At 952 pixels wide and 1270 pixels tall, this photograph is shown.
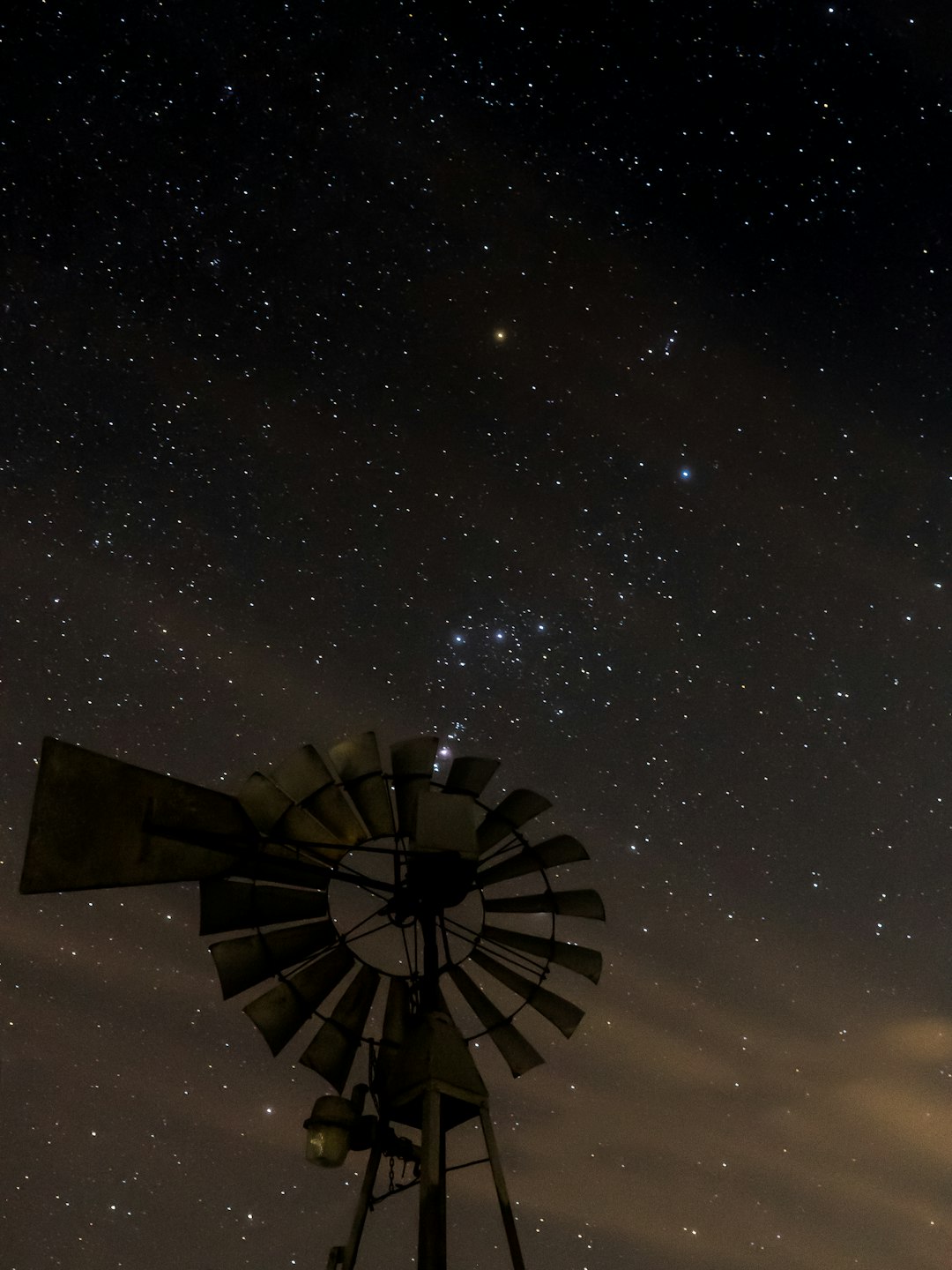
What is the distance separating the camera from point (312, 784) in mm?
5164

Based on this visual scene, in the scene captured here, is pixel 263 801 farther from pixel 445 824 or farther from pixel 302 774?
pixel 445 824

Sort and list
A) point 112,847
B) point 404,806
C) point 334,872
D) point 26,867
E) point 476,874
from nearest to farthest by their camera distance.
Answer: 1. point 26,867
2. point 112,847
3. point 334,872
4. point 476,874
5. point 404,806

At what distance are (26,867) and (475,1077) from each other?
2116 millimetres

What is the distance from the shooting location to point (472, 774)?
5.63 m

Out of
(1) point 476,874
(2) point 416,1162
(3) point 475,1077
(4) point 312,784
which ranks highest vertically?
(4) point 312,784

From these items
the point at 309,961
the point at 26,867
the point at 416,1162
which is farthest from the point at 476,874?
the point at 26,867

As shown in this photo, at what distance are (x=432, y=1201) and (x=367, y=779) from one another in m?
1.81

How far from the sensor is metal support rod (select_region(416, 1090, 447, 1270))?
444 centimetres

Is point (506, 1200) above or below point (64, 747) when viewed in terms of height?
below

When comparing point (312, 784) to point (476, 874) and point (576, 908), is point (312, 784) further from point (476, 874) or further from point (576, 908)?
point (576, 908)

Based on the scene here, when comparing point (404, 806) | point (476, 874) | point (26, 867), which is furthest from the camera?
point (404, 806)

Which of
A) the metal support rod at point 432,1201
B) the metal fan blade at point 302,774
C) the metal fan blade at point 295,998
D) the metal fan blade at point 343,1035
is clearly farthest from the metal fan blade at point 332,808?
the metal support rod at point 432,1201

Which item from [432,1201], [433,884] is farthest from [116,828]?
[432,1201]

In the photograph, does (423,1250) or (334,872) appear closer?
(423,1250)
